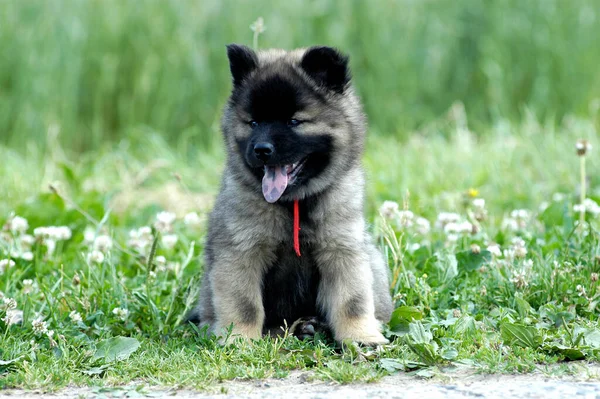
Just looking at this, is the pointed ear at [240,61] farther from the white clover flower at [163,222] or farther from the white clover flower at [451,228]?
the white clover flower at [451,228]

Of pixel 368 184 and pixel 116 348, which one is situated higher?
pixel 368 184

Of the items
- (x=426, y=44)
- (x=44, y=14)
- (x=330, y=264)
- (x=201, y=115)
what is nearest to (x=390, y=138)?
(x=426, y=44)

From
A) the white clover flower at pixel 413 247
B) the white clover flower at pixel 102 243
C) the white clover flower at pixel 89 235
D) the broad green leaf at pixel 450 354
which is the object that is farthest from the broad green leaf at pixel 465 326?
the white clover flower at pixel 89 235

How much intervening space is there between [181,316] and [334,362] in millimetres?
1205

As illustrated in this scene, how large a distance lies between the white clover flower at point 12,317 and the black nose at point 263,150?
5.11ft

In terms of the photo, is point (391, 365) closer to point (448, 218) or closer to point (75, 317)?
point (75, 317)

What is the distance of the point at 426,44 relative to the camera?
34.7 feet

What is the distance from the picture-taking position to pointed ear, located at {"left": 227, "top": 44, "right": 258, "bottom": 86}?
4668 millimetres

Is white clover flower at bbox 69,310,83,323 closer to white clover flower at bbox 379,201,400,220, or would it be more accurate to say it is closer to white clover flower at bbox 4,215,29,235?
white clover flower at bbox 4,215,29,235

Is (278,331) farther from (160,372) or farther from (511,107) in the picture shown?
(511,107)

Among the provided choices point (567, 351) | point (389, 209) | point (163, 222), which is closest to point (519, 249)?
point (389, 209)

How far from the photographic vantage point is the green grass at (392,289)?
412 cm

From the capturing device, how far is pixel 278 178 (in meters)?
4.42

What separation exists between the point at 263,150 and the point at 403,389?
128 centimetres
